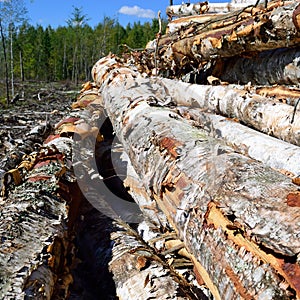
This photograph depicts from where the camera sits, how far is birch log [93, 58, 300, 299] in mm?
1533

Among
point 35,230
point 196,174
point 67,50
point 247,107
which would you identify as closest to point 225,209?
point 196,174

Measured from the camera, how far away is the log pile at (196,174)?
170cm

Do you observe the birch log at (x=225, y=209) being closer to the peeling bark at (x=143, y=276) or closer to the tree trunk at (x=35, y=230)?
the peeling bark at (x=143, y=276)

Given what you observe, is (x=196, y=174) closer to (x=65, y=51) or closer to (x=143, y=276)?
(x=143, y=276)

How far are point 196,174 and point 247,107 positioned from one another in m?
1.88

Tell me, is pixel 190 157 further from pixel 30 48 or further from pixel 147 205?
pixel 30 48

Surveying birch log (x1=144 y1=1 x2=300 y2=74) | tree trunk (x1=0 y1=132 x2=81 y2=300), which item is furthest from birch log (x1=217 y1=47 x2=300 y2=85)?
tree trunk (x1=0 y1=132 x2=81 y2=300)

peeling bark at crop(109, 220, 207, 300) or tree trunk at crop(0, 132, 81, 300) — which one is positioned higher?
tree trunk at crop(0, 132, 81, 300)

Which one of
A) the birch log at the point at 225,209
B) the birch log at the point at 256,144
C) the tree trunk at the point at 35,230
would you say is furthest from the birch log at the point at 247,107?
the tree trunk at the point at 35,230

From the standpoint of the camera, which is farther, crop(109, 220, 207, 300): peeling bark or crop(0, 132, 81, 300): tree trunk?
crop(109, 220, 207, 300): peeling bark

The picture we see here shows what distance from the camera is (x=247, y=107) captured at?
3855 millimetres

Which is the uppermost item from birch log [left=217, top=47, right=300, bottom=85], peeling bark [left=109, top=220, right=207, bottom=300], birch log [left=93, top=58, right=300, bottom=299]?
birch log [left=217, top=47, right=300, bottom=85]

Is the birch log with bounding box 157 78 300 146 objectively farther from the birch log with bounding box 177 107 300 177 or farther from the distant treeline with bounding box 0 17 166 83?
the distant treeline with bounding box 0 17 166 83

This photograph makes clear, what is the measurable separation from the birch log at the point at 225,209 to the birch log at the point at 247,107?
88 cm
